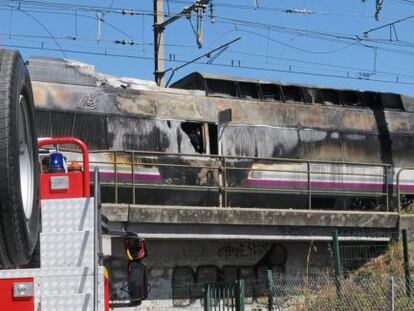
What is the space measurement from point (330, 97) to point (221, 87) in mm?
3096

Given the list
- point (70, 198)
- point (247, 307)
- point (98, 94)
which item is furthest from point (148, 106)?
point (70, 198)

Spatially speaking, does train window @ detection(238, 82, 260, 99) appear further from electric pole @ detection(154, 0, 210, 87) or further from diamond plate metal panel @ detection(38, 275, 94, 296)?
diamond plate metal panel @ detection(38, 275, 94, 296)

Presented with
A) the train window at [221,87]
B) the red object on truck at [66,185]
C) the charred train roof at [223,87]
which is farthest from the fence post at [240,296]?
the red object on truck at [66,185]

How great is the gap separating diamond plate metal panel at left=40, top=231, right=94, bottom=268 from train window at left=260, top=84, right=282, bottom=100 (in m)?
13.6

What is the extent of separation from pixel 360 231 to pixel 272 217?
256 cm

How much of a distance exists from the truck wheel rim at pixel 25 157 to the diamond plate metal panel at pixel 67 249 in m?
0.20

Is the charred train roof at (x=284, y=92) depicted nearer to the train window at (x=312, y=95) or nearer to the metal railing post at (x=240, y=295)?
the train window at (x=312, y=95)

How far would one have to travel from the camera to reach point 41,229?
423cm

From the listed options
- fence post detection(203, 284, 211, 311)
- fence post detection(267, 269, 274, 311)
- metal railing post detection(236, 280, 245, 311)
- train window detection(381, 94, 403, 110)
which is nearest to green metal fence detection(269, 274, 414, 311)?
fence post detection(267, 269, 274, 311)

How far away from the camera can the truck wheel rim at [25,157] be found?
4.12 m

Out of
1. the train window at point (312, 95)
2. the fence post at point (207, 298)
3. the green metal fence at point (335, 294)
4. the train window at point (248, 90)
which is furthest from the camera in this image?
the train window at point (312, 95)

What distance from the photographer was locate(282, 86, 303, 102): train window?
695 inches

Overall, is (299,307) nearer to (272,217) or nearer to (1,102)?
(272,217)

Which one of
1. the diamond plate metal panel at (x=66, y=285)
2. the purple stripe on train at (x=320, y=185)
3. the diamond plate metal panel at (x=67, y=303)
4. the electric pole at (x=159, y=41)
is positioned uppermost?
the electric pole at (x=159, y=41)
